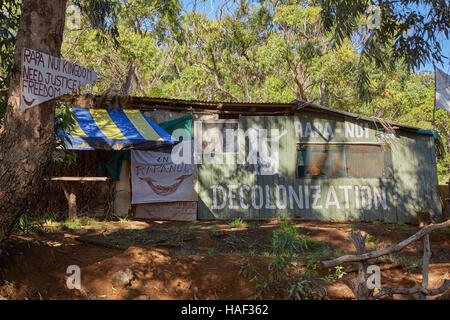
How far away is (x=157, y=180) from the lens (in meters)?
11.3

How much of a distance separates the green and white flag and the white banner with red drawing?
23.2 feet

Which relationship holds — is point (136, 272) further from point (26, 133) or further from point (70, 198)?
point (70, 198)

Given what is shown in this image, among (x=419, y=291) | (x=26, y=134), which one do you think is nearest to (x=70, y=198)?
(x=26, y=134)

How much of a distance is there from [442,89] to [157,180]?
8.15 m

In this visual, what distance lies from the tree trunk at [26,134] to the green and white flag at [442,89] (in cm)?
925

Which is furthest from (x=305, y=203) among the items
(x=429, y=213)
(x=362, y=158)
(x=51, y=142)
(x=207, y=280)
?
(x=51, y=142)

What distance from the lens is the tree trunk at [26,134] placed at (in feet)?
12.9

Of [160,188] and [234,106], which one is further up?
[234,106]

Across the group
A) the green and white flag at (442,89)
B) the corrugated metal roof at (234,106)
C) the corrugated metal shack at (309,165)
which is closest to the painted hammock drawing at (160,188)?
the corrugated metal shack at (309,165)

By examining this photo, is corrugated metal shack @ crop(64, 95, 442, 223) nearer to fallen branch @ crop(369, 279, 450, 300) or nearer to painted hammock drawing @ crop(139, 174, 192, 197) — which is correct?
painted hammock drawing @ crop(139, 174, 192, 197)

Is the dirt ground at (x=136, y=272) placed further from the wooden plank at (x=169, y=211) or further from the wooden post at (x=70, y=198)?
the wooden plank at (x=169, y=211)

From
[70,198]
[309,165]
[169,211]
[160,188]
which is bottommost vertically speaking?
[169,211]

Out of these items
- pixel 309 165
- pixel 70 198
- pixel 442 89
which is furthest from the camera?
pixel 309 165
